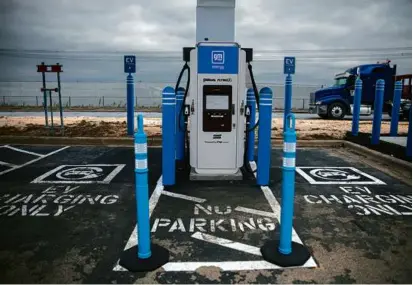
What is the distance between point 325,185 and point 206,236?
2826 mm

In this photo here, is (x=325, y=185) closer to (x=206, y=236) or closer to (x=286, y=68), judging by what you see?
(x=206, y=236)

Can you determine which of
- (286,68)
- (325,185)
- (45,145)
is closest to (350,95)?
(286,68)

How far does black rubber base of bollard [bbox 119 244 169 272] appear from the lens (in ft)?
9.50

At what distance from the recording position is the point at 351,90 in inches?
696

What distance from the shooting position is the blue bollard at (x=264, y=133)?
5.24m

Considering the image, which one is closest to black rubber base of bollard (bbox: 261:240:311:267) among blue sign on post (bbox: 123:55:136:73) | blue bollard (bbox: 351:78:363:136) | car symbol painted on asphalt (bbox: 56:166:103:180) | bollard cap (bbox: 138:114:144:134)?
bollard cap (bbox: 138:114:144:134)

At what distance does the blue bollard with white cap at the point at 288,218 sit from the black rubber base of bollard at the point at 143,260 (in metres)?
0.98

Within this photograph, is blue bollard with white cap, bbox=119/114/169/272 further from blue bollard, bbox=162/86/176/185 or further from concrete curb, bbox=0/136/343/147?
concrete curb, bbox=0/136/343/147

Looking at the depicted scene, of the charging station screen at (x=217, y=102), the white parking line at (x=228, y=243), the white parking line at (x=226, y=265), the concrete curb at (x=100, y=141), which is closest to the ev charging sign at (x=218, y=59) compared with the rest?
the charging station screen at (x=217, y=102)

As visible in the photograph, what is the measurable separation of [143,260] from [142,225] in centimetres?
33

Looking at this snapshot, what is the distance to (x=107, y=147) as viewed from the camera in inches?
354

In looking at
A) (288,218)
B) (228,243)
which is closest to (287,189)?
(288,218)

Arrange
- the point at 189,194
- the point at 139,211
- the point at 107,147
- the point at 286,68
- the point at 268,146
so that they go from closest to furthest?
the point at 139,211
the point at 189,194
the point at 268,146
the point at 107,147
the point at 286,68

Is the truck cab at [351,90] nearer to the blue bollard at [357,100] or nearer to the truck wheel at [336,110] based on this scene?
the truck wheel at [336,110]
